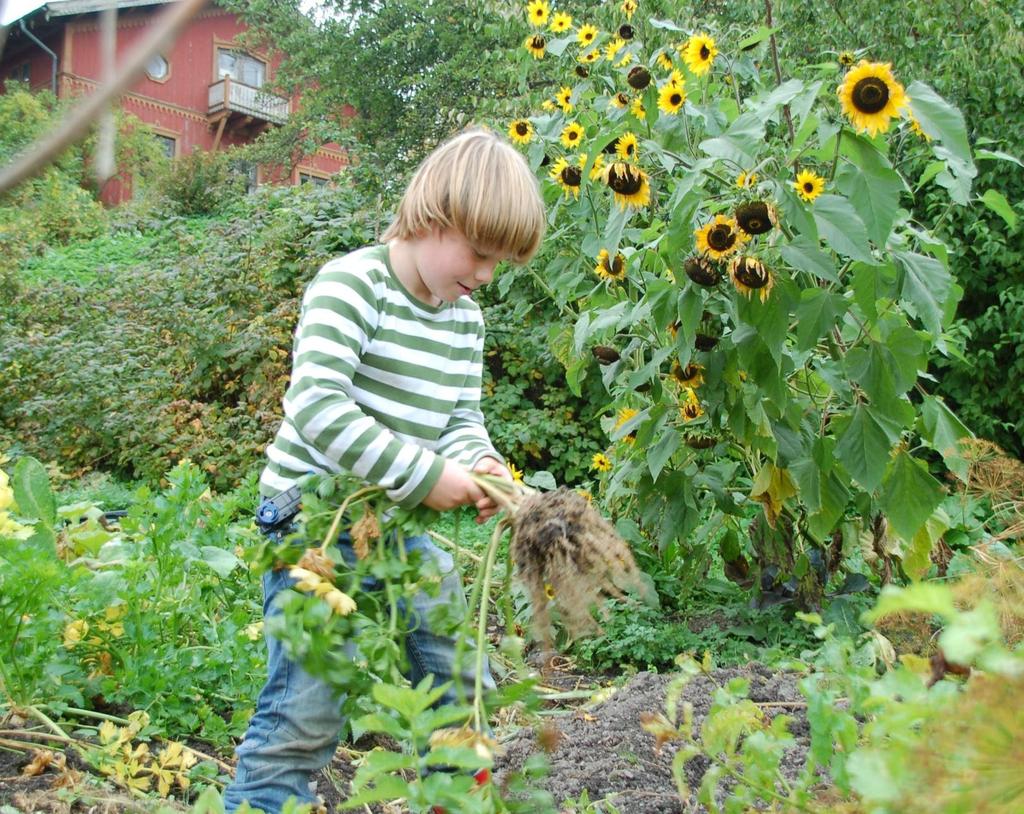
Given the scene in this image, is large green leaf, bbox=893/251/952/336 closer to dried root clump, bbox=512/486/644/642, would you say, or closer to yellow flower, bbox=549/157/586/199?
yellow flower, bbox=549/157/586/199

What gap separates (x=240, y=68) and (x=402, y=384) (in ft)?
84.2

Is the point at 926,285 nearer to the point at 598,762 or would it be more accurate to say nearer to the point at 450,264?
the point at 450,264

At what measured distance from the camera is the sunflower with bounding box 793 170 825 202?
2641 mm

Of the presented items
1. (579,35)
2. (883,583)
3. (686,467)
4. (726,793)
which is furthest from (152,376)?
(726,793)

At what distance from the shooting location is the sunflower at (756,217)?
2.46 metres

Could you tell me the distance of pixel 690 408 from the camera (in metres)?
3.19

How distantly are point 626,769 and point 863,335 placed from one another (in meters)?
1.28

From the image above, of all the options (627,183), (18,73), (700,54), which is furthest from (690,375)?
(18,73)

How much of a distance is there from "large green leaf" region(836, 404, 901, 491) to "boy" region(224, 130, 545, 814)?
3.38 feet

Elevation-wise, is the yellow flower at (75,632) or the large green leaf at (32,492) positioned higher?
the large green leaf at (32,492)

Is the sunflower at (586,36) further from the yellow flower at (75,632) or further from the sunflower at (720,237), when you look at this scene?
the yellow flower at (75,632)

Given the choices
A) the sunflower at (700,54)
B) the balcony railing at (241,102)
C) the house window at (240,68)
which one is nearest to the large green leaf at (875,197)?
the sunflower at (700,54)

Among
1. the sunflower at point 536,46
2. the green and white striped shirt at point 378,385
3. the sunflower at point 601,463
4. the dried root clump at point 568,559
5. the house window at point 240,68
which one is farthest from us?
the house window at point 240,68

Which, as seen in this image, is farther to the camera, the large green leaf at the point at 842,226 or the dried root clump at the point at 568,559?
the large green leaf at the point at 842,226
